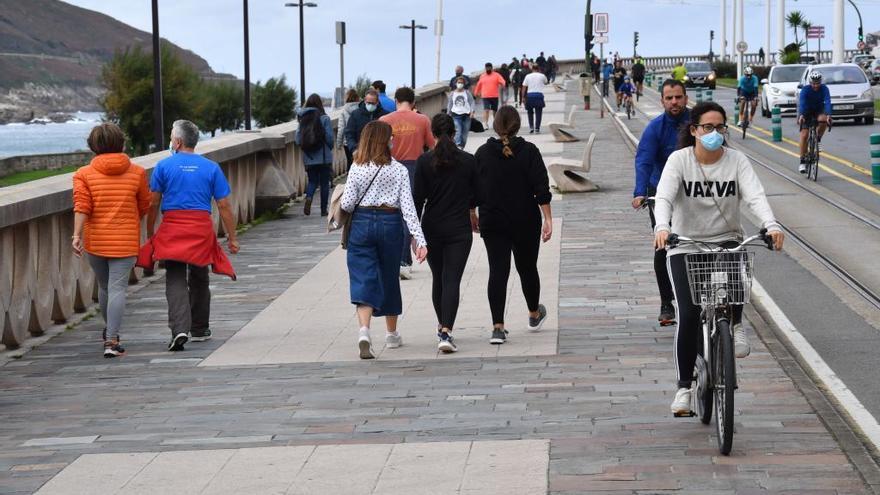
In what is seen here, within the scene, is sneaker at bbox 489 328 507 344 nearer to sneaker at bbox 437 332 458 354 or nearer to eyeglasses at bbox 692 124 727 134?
sneaker at bbox 437 332 458 354

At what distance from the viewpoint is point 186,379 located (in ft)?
32.5

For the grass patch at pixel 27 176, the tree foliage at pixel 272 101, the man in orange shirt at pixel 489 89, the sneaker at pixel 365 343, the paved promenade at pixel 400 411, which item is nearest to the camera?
the paved promenade at pixel 400 411

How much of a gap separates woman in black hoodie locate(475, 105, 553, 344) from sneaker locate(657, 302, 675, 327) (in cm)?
108

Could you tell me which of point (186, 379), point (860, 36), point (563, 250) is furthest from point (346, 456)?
point (860, 36)

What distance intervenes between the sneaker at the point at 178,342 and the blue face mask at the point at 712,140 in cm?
464

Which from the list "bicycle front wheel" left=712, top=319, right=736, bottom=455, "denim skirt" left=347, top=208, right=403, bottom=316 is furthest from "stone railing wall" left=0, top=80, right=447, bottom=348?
"bicycle front wheel" left=712, top=319, right=736, bottom=455

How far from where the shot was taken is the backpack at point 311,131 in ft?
67.3

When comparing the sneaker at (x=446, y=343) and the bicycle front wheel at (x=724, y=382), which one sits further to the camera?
the sneaker at (x=446, y=343)

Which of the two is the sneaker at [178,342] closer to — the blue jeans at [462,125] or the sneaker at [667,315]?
the sneaker at [667,315]

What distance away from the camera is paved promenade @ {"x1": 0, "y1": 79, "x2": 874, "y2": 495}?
23.0 feet

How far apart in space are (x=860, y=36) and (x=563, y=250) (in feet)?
418

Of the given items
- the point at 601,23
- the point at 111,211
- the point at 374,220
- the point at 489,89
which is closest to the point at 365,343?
the point at 374,220

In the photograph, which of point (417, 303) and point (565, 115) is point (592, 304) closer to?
point (417, 303)

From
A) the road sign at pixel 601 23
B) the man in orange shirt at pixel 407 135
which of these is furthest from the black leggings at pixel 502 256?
the road sign at pixel 601 23
